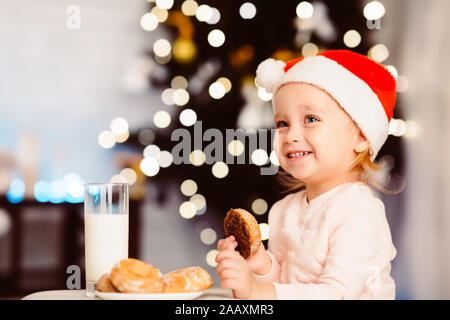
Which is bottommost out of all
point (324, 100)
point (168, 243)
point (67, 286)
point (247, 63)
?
point (67, 286)

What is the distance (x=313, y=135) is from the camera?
94 centimetres

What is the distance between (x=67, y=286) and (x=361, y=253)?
6.61 ft

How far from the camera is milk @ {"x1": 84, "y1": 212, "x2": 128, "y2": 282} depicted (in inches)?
33.9

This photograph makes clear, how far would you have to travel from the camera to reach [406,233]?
238 centimetres

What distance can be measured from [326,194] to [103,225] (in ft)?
1.29

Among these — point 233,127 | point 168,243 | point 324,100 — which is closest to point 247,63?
point 233,127

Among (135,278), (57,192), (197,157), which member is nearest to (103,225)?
(135,278)

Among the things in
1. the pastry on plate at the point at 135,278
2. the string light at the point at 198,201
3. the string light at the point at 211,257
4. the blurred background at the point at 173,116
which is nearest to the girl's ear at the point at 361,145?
the pastry on plate at the point at 135,278

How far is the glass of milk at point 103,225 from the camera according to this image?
0.86 m

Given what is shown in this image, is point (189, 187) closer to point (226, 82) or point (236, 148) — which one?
point (236, 148)

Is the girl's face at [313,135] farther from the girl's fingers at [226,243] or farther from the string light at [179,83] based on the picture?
the string light at [179,83]

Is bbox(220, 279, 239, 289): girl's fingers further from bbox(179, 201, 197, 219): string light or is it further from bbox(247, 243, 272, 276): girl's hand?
bbox(179, 201, 197, 219): string light
